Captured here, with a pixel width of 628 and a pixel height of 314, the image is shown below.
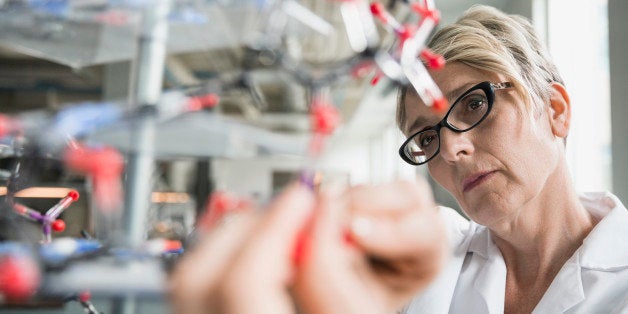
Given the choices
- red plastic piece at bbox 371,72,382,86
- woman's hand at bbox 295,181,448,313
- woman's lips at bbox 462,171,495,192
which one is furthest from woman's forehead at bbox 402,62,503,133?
woman's hand at bbox 295,181,448,313

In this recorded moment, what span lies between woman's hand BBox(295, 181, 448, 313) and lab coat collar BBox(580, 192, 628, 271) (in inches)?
27.4

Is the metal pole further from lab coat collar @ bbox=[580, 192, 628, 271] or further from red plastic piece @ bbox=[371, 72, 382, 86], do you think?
lab coat collar @ bbox=[580, 192, 628, 271]

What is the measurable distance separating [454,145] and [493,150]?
74mm

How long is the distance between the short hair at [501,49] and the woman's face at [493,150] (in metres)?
0.01

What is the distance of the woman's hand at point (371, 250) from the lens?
0.68ft

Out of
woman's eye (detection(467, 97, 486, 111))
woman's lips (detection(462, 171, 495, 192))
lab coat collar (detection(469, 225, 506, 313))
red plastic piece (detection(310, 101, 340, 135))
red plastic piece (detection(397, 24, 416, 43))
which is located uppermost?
red plastic piece (detection(397, 24, 416, 43))

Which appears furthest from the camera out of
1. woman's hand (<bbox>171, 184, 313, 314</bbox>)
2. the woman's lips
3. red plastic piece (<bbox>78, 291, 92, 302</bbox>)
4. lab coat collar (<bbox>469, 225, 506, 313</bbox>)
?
lab coat collar (<bbox>469, 225, 506, 313</bbox>)

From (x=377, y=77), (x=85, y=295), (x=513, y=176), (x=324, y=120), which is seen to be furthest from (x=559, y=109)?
(x=85, y=295)

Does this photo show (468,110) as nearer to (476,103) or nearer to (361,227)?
(476,103)

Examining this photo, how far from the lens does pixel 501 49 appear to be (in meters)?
0.72

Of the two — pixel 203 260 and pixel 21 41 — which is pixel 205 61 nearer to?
pixel 21 41

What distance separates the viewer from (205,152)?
1.47 ft

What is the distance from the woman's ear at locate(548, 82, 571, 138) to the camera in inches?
31.8

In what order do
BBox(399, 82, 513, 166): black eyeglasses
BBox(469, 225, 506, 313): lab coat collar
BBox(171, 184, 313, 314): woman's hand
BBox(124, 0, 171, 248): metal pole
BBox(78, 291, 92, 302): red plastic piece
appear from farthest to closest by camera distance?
BBox(469, 225, 506, 313): lab coat collar
BBox(399, 82, 513, 166): black eyeglasses
BBox(124, 0, 171, 248): metal pole
BBox(78, 291, 92, 302): red plastic piece
BBox(171, 184, 313, 314): woman's hand
